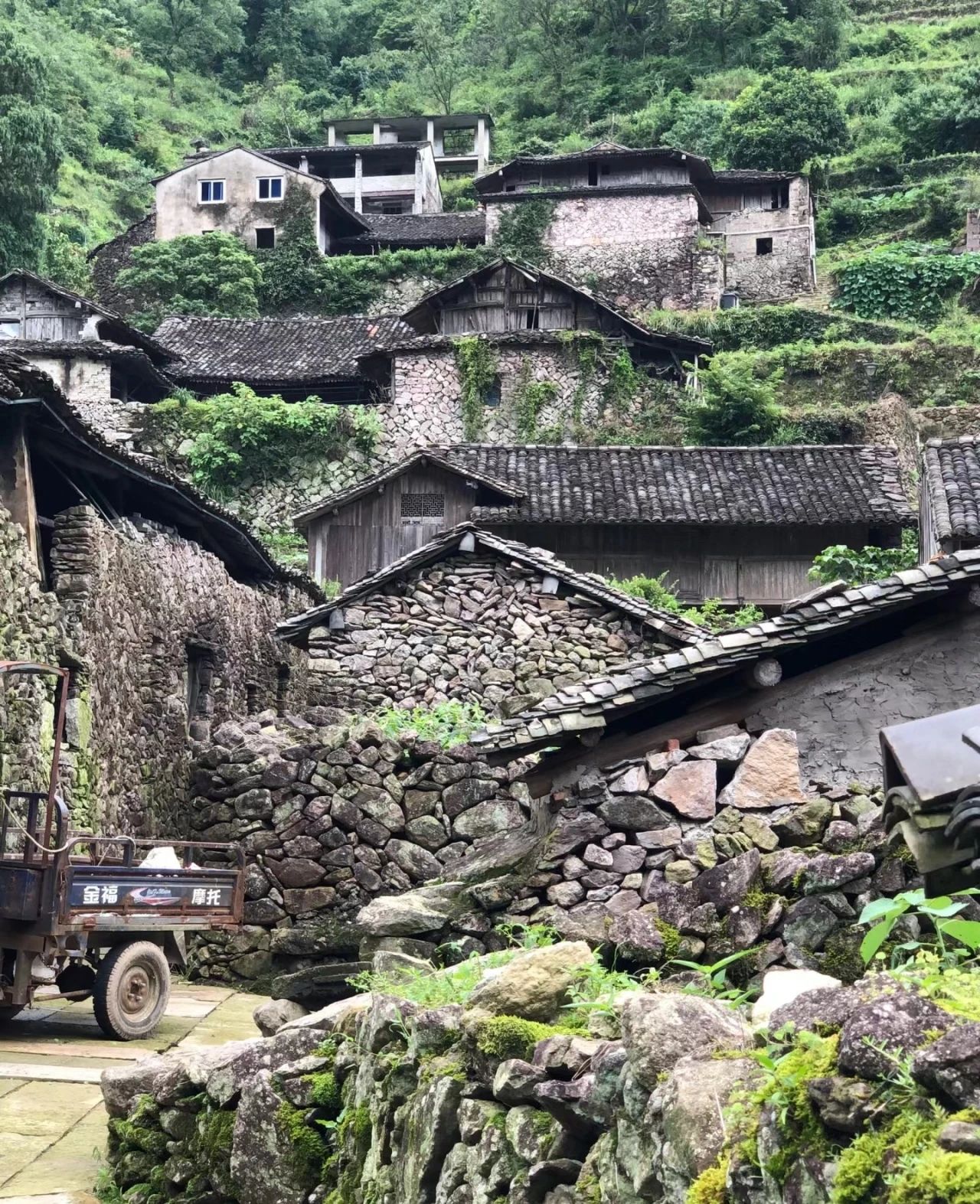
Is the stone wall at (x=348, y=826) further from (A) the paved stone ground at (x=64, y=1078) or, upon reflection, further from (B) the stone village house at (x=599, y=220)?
(B) the stone village house at (x=599, y=220)

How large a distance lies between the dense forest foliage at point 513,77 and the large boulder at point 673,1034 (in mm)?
51148

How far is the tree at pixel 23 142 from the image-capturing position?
39.2 m

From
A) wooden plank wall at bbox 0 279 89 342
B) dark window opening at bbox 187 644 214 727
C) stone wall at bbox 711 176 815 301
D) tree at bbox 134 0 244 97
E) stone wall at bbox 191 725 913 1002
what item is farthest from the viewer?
tree at bbox 134 0 244 97

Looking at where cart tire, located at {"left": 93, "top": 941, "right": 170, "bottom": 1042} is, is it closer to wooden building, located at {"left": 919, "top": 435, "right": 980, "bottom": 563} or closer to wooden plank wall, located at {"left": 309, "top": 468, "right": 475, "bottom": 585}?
wooden building, located at {"left": 919, "top": 435, "right": 980, "bottom": 563}

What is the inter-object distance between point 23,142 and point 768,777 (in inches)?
1431

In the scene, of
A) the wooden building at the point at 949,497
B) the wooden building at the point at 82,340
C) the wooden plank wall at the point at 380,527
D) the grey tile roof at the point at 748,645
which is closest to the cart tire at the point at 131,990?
the grey tile roof at the point at 748,645

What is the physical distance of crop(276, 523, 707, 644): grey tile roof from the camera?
60.7 ft

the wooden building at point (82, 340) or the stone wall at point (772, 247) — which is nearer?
the wooden building at point (82, 340)

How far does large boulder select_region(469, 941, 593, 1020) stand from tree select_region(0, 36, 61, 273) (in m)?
38.4

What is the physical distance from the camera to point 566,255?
1922 inches

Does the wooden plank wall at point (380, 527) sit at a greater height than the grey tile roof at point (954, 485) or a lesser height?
greater

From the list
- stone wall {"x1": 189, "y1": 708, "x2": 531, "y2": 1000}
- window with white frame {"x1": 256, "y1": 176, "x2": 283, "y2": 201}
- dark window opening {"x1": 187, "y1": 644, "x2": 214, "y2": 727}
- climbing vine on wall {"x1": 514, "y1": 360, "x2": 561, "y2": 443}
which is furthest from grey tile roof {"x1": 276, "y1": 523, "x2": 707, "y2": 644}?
window with white frame {"x1": 256, "y1": 176, "x2": 283, "y2": 201}

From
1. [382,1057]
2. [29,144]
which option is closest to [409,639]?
[382,1057]

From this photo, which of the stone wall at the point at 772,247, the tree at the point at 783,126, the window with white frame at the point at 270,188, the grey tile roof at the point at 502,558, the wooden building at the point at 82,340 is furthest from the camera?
the tree at the point at 783,126
